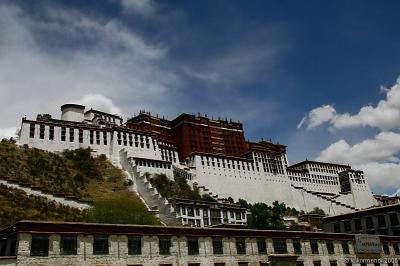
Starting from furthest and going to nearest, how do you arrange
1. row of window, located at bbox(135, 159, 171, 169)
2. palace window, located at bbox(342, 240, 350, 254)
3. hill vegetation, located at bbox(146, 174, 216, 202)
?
row of window, located at bbox(135, 159, 171, 169) < hill vegetation, located at bbox(146, 174, 216, 202) < palace window, located at bbox(342, 240, 350, 254)

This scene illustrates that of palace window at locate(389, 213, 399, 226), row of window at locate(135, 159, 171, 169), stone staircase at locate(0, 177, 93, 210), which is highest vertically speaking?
row of window at locate(135, 159, 171, 169)

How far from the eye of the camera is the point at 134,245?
37062 millimetres

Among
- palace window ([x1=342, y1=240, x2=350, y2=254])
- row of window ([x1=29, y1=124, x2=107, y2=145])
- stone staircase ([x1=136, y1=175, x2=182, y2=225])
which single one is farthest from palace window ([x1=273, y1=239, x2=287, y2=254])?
row of window ([x1=29, y1=124, x2=107, y2=145])

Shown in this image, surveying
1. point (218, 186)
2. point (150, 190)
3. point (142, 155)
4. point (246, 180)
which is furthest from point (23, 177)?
point (246, 180)

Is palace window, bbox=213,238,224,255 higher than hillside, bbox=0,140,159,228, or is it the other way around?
hillside, bbox=0,140,159,228

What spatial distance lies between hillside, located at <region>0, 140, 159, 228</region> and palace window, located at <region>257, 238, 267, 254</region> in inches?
902

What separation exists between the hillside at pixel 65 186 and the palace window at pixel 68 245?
77.3ft

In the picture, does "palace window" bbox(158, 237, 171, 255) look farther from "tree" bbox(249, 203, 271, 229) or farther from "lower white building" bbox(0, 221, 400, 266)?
"tree" bbox(249, 203, 271, 229)

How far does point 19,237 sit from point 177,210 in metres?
46.2

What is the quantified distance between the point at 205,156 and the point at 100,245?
277 feet

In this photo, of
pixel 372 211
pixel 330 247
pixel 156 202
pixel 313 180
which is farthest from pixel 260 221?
pixel 313 180

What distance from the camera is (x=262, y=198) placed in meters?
124

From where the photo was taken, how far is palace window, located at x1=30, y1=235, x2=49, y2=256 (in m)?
31.8

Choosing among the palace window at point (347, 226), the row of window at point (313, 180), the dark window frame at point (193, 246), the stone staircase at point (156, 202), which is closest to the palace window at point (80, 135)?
the stone staircase at point (156, 202)
